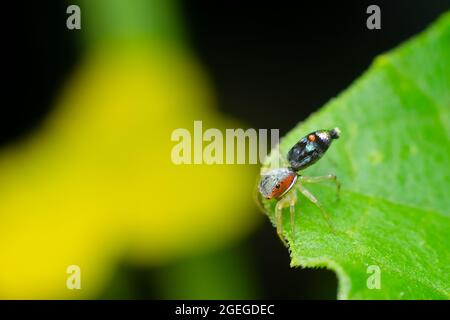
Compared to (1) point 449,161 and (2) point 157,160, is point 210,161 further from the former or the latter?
(1) point 449,161

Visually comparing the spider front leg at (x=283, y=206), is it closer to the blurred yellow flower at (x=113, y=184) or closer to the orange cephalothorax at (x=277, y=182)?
the orange cephalothorax at (x=277, y=182)

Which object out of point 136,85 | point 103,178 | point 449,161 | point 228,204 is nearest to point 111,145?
point 103,178

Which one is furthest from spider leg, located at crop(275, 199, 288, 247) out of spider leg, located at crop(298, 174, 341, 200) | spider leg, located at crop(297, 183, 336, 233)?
spider leg, located at crop(298, 174, 341, 200)

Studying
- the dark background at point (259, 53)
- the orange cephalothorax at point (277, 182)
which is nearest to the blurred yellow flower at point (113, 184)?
the dark background at point (259, 53)

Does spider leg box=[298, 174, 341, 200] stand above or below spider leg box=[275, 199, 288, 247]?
above

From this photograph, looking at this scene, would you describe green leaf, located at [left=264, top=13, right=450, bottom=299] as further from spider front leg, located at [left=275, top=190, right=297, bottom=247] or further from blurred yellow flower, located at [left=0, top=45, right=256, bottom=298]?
blurred yellow flower, located at [left=0, top=45, right=256, bottom=298]

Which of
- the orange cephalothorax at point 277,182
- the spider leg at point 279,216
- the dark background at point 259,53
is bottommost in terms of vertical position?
the spider leg at point 279,216
